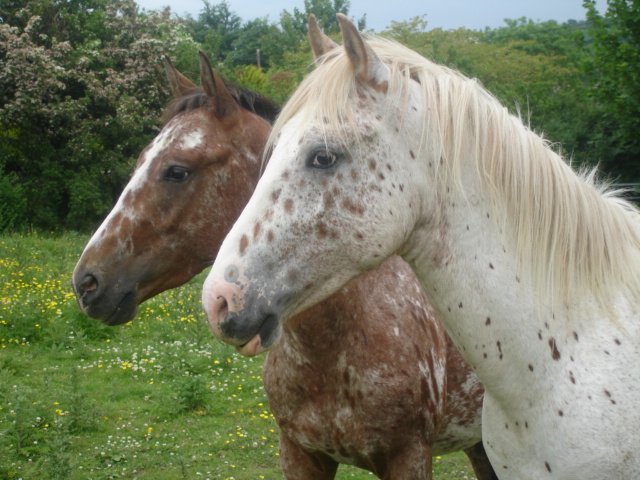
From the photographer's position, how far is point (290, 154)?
7.00ft

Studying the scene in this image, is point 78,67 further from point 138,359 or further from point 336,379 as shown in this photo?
point 336,379

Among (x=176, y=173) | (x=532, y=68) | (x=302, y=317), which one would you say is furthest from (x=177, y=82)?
(x=532, y=68)

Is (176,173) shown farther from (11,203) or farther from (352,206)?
(11,203)

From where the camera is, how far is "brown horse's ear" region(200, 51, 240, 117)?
10.8 ft

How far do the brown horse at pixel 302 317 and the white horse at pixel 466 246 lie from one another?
72cm

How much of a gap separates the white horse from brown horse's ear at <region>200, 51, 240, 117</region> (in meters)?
1.10

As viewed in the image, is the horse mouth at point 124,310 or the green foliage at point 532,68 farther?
the green foliage at point 532,68

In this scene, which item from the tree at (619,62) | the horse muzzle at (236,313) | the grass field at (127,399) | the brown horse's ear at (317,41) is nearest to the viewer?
the horse muzzle at (236,313)

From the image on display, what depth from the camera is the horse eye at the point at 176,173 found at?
3221 mm

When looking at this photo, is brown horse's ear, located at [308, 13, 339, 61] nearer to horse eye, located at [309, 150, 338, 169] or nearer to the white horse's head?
the white horse's head

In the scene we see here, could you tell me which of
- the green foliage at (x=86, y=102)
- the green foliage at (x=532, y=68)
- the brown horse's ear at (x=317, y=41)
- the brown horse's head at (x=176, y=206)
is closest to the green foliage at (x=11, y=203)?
the green foliage at (x=86, y=102)

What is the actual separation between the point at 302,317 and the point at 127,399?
176 inches

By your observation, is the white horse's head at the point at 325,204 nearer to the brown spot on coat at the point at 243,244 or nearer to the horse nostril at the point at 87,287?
the brown spot on coat at the point at 243,244

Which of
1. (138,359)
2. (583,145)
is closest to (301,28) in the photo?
(583,145)
